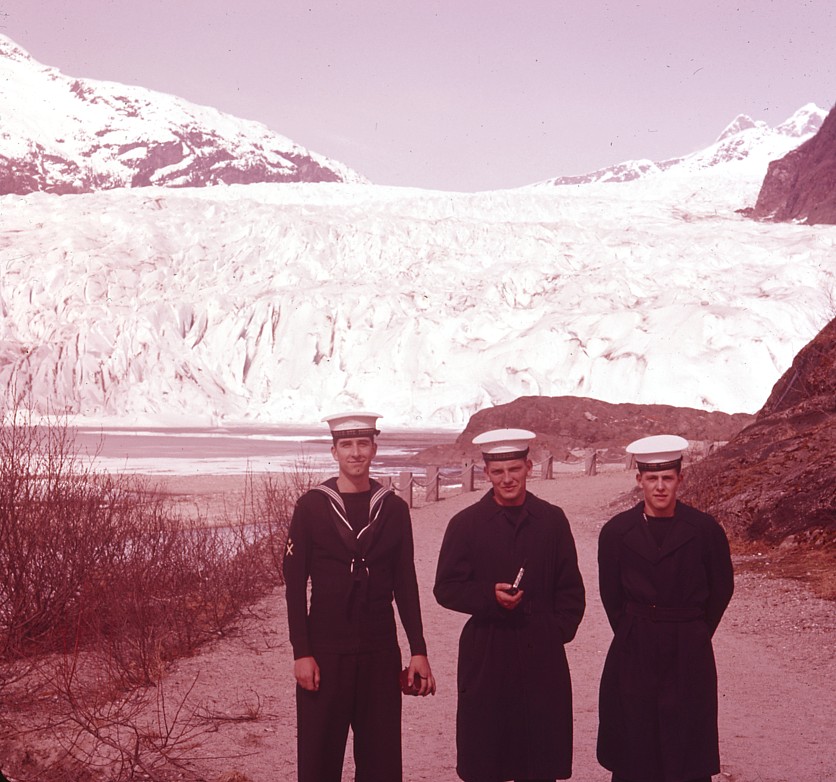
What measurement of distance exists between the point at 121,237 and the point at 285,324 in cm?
1272

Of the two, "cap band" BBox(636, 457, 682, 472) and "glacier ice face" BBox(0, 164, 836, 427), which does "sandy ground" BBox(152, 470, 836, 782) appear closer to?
"cap band" BBox(636, 457, 682, 472)

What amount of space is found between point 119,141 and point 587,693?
143673 millimetres

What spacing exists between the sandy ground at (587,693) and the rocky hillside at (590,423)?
1850 centimetres

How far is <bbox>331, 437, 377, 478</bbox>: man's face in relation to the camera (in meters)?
3.42

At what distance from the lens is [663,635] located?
3.44 m

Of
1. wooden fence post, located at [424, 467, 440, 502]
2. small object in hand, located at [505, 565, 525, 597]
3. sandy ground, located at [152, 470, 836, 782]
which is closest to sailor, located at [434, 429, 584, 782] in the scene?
small object in hand, located at [505, 565, 525, 597]

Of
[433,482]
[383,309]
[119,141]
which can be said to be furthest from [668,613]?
[119,141]

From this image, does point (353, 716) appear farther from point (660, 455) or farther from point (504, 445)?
point (660, 455)

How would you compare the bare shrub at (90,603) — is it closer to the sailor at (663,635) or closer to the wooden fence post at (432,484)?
the sailor at (663,635)

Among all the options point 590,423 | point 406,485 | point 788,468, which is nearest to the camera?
point 788,468

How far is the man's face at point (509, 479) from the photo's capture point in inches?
135

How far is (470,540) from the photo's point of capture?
3508mm

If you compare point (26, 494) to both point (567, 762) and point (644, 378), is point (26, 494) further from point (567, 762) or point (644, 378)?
point (644, 378)

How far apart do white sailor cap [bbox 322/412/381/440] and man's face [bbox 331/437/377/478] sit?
0.7 inches
